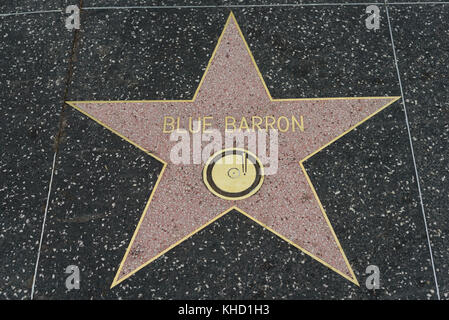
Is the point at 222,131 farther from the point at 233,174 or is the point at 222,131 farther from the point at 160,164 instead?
the point at 160,164

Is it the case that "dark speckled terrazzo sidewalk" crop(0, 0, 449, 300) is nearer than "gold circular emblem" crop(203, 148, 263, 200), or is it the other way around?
"dark speckled terrazzo sidewalk" crop(0, 0, 449, 300)

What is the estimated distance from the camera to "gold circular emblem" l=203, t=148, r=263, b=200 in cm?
234

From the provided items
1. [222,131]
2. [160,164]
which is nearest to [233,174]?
[222,131]

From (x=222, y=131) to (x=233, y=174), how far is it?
30 cm

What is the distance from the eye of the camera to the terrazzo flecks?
7.32 feet

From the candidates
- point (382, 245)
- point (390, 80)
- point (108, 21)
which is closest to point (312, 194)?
point (382, 245)

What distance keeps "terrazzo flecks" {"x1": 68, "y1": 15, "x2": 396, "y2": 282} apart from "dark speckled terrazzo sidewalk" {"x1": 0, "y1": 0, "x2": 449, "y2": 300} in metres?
0.07

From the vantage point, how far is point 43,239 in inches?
89.9

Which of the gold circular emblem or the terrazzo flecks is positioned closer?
the terrazzo flecks

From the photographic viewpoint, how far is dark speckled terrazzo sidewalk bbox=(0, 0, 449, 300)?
2180 millimetres

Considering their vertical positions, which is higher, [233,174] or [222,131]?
[222,131]

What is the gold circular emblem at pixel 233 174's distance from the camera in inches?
92.3

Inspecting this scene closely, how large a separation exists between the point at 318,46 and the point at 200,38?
0.84 metres

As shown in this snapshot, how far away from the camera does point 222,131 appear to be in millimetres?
2490
